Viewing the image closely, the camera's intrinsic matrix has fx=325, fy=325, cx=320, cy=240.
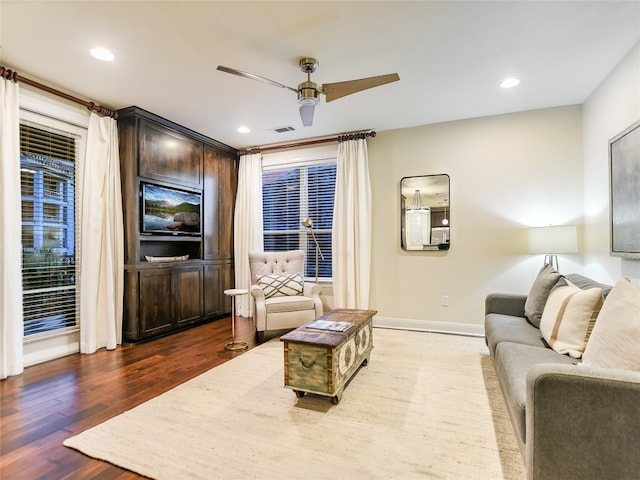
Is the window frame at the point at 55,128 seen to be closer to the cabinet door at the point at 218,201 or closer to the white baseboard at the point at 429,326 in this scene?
the cabinet door at the point at 218,201

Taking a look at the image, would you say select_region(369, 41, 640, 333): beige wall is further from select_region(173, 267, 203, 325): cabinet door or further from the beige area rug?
select_region(173, 267, 203, 325): cabinet door

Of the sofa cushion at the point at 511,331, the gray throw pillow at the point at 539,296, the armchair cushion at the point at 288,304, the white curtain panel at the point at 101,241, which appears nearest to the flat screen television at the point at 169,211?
the white curtain panel at the point at 101,241

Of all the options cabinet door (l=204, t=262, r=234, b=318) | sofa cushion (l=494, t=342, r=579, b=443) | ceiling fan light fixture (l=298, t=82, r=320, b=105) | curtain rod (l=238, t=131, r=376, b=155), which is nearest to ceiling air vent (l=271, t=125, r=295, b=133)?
curtain rod (l=238, t=131, r=376, b=155)

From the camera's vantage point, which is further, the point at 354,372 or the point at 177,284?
the point at 177,284

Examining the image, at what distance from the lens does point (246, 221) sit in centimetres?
520

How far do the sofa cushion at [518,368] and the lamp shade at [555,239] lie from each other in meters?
1.60

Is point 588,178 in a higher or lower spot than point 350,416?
higher

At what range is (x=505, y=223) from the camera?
156 inches

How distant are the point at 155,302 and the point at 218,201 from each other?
1831mm

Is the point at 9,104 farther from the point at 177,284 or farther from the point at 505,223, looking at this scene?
the point at 505,223

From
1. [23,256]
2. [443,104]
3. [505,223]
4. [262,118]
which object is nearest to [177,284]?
[23,256]

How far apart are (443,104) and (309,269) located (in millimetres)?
2922

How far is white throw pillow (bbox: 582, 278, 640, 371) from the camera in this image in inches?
54.9

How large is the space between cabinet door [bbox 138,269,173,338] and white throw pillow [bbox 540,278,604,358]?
12.8 feet
